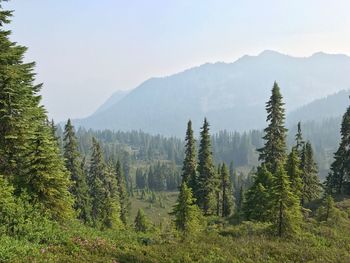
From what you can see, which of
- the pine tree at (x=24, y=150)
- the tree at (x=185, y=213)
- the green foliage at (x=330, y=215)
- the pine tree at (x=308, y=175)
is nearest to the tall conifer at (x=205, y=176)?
the pine tree at (x=308, y=175)

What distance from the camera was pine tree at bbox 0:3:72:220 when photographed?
21.6 m

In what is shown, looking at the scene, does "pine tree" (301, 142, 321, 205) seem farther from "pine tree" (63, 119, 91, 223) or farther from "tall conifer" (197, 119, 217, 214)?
"pine tree" (63, 119, 91, 223)

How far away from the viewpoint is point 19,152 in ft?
76.1

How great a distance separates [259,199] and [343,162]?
23393mm

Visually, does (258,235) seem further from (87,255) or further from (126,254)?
A: (87,255)

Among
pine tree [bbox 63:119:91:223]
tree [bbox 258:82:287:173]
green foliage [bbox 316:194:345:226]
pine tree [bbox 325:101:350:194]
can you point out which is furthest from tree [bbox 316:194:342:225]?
pine tree [bbox 63:119:91:223]

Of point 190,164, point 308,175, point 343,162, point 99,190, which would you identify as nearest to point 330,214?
point 343,162

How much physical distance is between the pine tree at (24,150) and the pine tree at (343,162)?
4226 centimetres

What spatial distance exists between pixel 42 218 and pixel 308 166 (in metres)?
46.1

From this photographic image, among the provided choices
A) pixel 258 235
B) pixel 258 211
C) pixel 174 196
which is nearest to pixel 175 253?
pixel 258 235

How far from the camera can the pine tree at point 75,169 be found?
154ft

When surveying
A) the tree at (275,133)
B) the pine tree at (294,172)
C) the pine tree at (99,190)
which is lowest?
the pine tree at (99,190)

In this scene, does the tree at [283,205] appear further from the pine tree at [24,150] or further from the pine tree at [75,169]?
the pine tree at [75,169]

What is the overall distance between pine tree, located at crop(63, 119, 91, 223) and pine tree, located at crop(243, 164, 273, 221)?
21.6 metres
